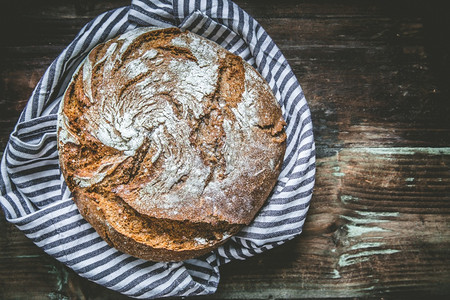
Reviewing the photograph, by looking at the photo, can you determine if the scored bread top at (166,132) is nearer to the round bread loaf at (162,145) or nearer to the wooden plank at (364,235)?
the round bread loaf at (162,145)

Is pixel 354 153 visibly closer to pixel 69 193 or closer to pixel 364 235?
pixel 364 235

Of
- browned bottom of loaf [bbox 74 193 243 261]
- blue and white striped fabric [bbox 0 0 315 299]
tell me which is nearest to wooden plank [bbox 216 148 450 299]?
blue and white striped fabric [bbox 0 0 315 299]

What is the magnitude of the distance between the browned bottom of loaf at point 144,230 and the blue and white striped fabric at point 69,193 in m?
0.14

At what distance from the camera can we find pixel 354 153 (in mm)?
1195

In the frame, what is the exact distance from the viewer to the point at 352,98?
47.3 inches

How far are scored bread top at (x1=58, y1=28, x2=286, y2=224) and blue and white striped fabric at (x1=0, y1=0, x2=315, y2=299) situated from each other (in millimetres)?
126

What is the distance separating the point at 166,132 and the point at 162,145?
0.12ft

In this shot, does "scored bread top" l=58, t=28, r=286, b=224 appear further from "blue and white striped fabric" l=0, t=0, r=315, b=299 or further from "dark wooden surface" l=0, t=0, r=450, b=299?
"dark wooden surface" l=0, t=0, r=450, b=299

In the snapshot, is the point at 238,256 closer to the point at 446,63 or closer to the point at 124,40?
the point at 124,40

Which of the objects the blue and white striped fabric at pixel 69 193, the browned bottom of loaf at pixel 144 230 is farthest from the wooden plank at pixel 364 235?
the browned bottom of loaf at pixel 144 230

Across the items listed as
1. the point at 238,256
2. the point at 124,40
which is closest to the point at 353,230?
the point at 238,256

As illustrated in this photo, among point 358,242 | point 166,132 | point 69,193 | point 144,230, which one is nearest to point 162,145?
point 166,132

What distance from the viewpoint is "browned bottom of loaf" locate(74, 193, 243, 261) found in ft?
2.91

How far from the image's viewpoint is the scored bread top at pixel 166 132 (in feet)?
2.88
